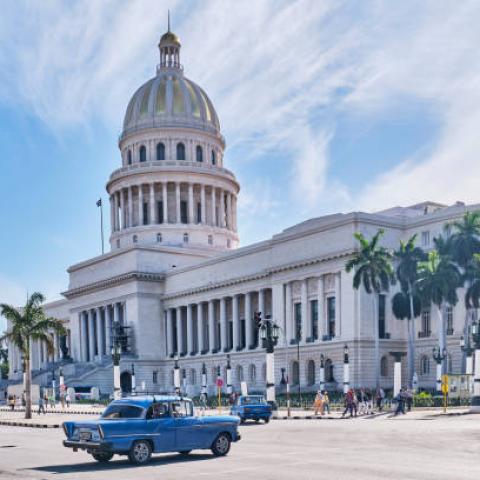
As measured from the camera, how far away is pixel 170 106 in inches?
4523

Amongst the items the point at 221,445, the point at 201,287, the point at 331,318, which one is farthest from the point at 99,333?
the point at 221,445

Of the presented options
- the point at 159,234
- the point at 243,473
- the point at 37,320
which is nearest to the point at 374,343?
the point at 37,320

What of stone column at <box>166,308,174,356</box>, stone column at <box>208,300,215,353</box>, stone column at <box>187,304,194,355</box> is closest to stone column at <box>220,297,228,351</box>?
stone column at <box>208,300,215,353</box>

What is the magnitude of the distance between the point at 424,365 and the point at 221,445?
52949 mm

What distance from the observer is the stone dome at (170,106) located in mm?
114938

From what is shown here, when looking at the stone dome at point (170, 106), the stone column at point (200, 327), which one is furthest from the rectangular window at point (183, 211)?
the stone column at point (200, 327)

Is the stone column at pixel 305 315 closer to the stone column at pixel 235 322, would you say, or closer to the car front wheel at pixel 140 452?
the stone column at pixel 235 322

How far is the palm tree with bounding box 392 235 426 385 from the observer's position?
66.9m

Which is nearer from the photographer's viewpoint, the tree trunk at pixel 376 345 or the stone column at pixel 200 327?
the tree trunk at pixel 376 345

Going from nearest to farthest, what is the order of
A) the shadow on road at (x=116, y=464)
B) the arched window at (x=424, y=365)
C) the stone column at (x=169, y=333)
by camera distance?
the shadow on road at (x=116, y=464) < the arched window at (x=424, y=365) < the stone column at (x=169, y=333)

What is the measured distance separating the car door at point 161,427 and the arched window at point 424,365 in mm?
53899

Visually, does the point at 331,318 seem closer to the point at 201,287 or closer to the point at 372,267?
the point at 372,267

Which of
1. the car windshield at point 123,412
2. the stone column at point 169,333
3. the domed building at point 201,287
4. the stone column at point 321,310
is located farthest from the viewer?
the stone column at point 169,333

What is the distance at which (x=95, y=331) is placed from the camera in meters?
113
